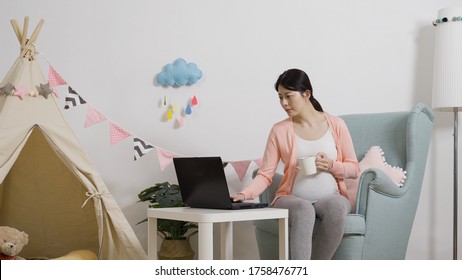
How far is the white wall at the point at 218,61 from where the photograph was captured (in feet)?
13.1

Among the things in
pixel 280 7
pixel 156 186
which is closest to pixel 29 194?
pixel 156 186

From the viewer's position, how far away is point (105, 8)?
4137mm

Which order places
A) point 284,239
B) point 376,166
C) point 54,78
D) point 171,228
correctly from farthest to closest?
point 171,228
point 54,78
point 376,166
point 284,239

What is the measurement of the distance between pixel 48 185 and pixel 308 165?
1.54 m

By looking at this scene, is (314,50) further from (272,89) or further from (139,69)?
(139,69)

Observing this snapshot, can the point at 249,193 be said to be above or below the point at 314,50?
below

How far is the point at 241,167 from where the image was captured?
12.1 feet

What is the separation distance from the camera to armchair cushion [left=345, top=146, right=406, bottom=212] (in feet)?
10.7

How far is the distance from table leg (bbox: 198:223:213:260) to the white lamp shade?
169 centimetres

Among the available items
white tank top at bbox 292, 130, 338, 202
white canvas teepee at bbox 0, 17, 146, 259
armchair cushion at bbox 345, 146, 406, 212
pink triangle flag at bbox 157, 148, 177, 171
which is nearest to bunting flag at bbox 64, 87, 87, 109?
white canvas teepee at bbox 0, 17, 146, 259

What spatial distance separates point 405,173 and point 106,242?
1.44 metres

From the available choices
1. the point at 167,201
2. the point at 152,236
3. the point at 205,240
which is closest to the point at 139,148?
the point at 167,201

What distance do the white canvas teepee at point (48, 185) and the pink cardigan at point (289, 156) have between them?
0.71 m

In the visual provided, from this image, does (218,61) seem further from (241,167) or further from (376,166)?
(376,166)
